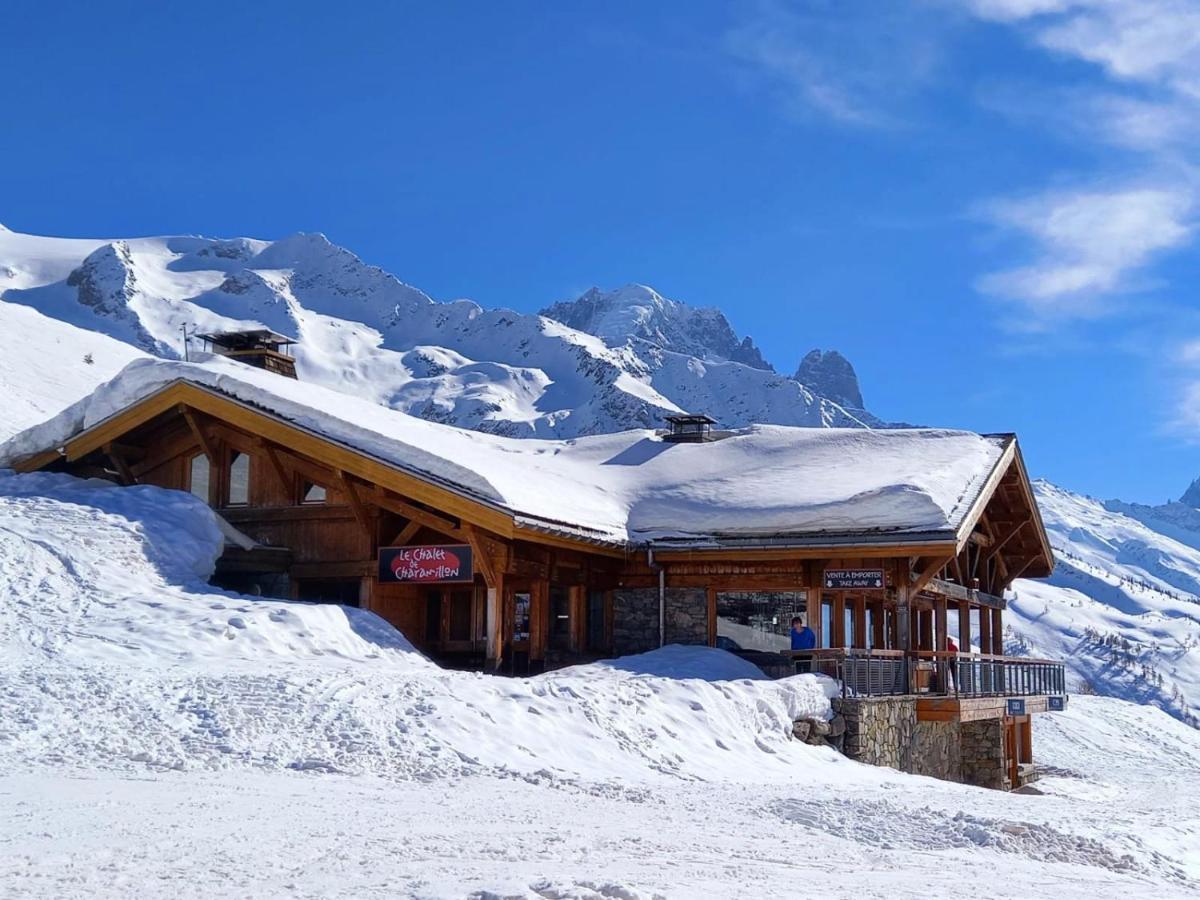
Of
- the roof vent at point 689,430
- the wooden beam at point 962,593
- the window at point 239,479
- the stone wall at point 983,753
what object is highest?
the roof vent at point 689,430

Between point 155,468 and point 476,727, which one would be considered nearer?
point 476,727

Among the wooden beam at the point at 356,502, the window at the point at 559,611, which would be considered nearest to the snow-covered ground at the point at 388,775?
the wooden beam at the point at 356,502

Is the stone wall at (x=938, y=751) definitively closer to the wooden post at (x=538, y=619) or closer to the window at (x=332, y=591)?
the wooden post at (x=538, y=619)

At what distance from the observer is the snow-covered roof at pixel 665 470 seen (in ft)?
58.5

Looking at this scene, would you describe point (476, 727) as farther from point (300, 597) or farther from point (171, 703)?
point (300, 597)

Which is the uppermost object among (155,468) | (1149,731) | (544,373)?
(544,373)

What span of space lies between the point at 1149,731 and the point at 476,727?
143 feet

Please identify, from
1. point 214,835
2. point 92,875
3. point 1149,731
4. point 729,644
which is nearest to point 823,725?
point 729,644

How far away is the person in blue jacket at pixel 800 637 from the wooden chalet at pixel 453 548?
0.24 metres

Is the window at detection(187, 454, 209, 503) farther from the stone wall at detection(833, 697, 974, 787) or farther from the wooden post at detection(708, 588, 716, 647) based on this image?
the stone wall at detection(833, 697, 974, 787)

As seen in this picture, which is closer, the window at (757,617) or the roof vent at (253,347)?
the window at (757,617)

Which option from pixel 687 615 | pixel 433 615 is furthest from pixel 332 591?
pixel 687 615

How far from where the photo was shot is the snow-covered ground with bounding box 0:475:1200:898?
669 centimetres

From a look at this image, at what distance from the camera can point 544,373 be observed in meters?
192
